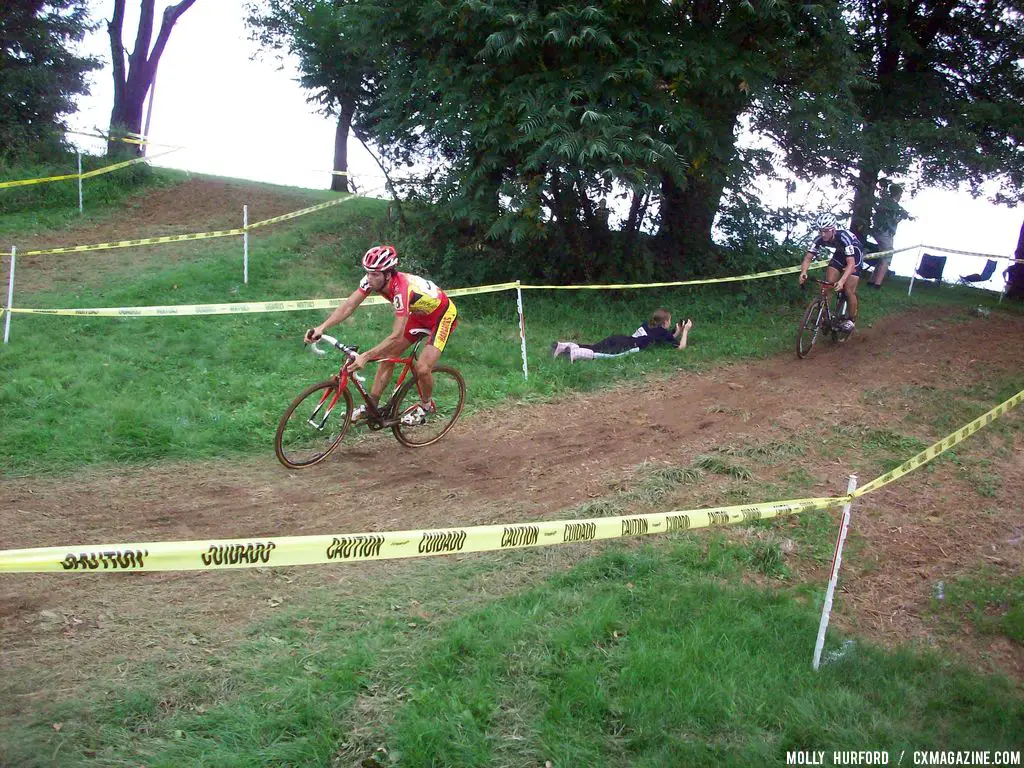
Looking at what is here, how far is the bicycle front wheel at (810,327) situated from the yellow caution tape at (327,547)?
315 inches

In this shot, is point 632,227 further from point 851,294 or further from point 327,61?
point 327,61

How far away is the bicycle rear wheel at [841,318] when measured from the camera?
12539 mm

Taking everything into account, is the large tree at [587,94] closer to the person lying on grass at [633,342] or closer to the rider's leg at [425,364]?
the person lying on grass at [633,342]

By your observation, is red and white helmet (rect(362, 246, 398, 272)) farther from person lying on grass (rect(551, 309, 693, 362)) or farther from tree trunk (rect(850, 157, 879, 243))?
tree trunk (rect(850, 157, 879, 243))

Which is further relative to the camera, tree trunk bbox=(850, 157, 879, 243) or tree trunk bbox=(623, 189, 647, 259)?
tree trunk bbox=(850, 157, 879, 243)

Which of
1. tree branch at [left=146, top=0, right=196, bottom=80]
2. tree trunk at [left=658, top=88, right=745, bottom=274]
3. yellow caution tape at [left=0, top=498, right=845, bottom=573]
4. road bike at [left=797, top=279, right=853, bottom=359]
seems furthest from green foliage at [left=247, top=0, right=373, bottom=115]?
yellow caution tape at [left=0, top=498, right=845, bottom=573]

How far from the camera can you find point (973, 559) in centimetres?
599

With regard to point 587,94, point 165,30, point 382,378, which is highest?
point 165,30

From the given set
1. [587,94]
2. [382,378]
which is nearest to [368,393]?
[382,378]

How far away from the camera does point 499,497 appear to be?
7.05 meters

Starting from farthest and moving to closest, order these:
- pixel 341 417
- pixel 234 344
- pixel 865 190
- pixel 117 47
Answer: pixel 117 47 < pixel 865 190 < pixel 234 344 < pixel 341 417

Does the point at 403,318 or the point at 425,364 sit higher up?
the point at 403,318

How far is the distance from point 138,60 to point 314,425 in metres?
21.3

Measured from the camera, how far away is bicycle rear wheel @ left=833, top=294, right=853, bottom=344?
12539 millimetres
